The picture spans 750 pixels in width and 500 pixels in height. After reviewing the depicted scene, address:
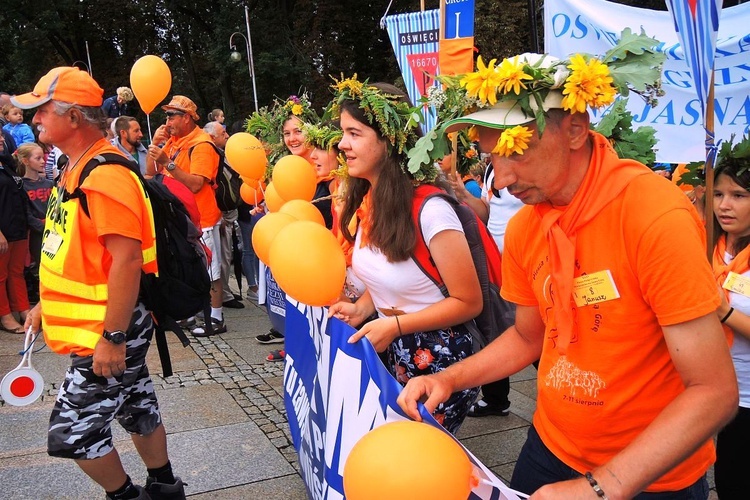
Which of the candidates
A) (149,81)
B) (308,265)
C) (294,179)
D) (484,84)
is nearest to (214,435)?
(294,179)

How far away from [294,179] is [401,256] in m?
1.88

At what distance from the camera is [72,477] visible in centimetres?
374

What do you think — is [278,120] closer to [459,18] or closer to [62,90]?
[459,18]

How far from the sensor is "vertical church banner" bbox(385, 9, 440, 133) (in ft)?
19.4

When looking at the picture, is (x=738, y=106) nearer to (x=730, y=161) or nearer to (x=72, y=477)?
(x=730, y=161)

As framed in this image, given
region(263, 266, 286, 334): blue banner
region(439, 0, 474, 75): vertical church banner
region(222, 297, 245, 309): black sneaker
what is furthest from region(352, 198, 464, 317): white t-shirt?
region(222, 297, 245, 309): black sneaker

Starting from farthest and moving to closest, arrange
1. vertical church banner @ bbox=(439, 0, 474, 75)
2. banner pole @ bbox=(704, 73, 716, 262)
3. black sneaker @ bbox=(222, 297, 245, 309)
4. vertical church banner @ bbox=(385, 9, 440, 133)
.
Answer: black sneaker @ bbox=(222, 297, 245, 309) → vertical church banner @ bbox=(385, 9, 440, 133) → vertical church banner @ bbox=(439, 0, 474, 75) → banner pole @ bbox=(704, 73, 716, 262)

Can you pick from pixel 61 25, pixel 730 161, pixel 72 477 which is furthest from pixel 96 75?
pixel 730 161

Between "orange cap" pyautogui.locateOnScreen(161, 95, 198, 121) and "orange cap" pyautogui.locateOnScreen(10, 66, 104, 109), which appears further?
"orange cap" pyautogui.locateOnScreen(161, 95, 198, 121)

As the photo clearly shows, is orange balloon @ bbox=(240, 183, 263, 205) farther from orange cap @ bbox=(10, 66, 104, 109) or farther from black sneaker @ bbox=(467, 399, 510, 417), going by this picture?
orange cap @ bbox=(10, 66, 104, 109)

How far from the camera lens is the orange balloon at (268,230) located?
11.2 feet

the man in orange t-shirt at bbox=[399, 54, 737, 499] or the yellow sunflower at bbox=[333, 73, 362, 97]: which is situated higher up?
the yellow sunflower at bbox=[333, 73, 362, 97]

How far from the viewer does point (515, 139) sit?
1.59 metres

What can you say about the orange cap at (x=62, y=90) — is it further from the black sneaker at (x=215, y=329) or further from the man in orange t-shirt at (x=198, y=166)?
the black sneaker at (x=215, y=329)
